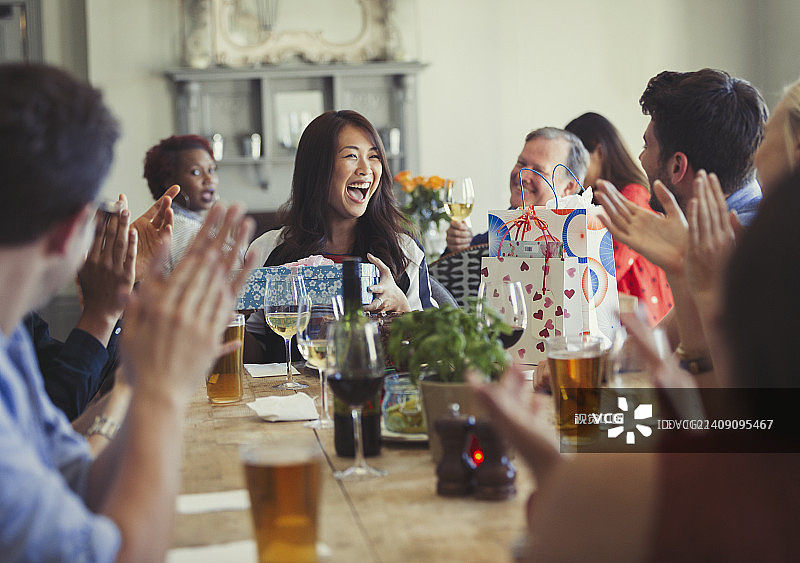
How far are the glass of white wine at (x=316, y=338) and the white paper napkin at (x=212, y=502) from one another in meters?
0.36

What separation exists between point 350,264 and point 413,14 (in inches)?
216

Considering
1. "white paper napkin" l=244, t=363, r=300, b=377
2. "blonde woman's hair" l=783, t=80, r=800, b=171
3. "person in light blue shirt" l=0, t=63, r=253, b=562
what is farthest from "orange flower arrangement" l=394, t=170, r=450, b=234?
"person in light blue shirt" l=0, t=63, r=253, b=562

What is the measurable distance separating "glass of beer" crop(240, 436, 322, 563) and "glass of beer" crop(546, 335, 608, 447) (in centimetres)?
55

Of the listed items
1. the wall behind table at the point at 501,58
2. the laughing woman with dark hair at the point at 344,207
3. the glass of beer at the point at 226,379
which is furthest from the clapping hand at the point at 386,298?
the wall behind table at the point at 501,58

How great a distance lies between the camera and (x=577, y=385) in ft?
4.27

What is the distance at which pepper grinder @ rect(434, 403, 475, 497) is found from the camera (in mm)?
1062

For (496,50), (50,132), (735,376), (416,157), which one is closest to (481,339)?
(735,376)

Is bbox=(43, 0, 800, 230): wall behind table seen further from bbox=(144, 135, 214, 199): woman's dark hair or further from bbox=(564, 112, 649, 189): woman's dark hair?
bbox=(564, 112, 649, 189): woman's dark hair

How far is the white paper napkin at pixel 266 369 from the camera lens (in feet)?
6.75

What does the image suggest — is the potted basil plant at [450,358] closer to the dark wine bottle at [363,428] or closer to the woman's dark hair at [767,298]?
the dark wine bottle at [363,428]

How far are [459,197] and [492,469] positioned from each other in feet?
7.39

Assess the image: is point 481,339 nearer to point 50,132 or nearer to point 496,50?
point 50,132

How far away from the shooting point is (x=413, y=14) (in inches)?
258

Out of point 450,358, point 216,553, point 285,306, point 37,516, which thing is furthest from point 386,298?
point 37,516
